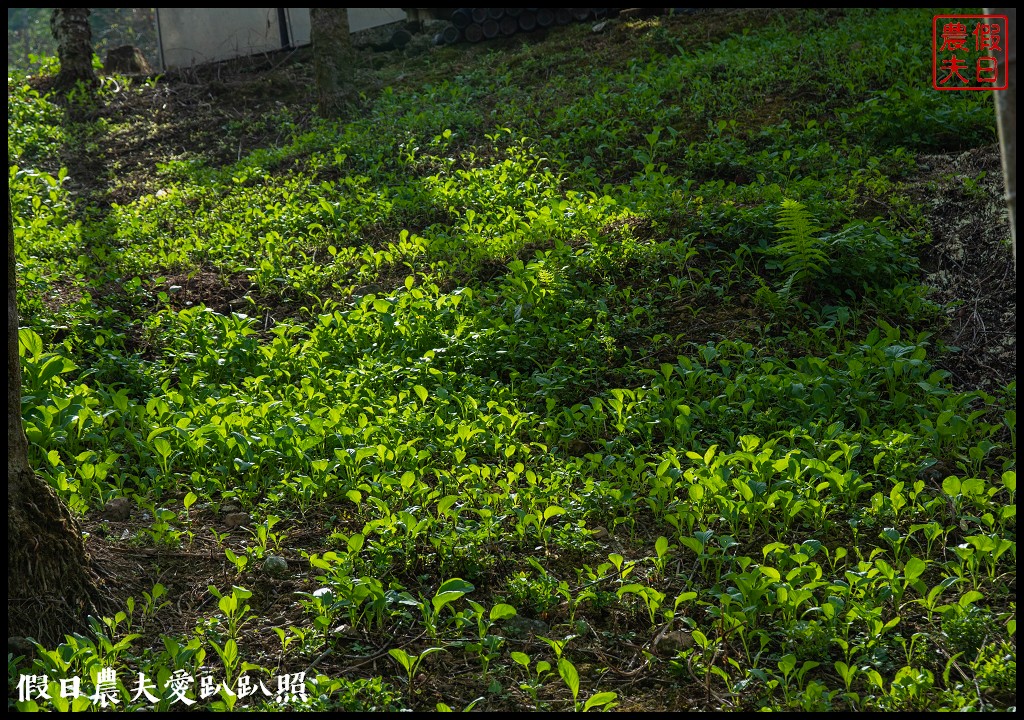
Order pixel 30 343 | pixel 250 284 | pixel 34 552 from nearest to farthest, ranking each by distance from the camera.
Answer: pixel 34 552 → pixel 30 343 → pixel 250 284

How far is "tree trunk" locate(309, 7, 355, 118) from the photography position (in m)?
11.0

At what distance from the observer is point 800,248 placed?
597cm

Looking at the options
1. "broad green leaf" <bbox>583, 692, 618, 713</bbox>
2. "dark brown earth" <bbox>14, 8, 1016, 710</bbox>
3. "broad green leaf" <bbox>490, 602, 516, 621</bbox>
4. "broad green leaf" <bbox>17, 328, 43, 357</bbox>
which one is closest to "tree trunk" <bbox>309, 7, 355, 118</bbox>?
"dark brown earth" <bbox>14, 8, 1016, 710</bbox>

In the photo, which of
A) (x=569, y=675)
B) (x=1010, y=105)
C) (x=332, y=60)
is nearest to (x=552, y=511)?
(x=569, y=675)

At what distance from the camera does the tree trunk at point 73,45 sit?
12.2m

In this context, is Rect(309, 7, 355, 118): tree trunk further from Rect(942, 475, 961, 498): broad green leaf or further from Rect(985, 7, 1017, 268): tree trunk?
Rect(985, 7, 1017, 268): tree trunk

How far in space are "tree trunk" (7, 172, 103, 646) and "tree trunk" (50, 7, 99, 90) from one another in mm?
10862

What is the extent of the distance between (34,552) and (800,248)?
16.4 feet

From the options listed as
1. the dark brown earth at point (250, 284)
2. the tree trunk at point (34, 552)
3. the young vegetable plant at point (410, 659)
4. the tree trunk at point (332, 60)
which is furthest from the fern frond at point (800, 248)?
the tree trunk at point (332, 60)

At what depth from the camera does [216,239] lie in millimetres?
7812

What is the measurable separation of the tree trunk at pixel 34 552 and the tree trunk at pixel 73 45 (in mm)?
10862

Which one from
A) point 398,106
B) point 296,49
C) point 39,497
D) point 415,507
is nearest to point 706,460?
point 415,507

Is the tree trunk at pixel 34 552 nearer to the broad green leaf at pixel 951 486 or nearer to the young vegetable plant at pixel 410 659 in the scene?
the young vegetable plant at pixel 410 659

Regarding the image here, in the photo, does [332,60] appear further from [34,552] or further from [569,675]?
[569,675]
